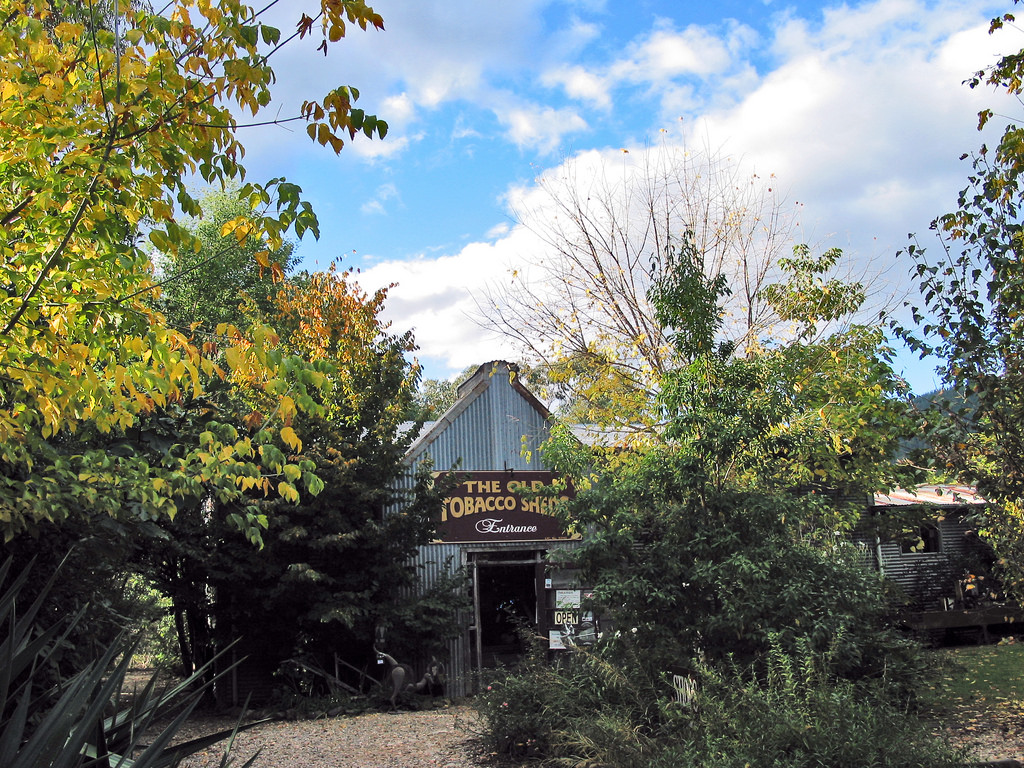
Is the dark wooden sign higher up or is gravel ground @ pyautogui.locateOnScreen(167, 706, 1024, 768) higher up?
the dark wooden sign

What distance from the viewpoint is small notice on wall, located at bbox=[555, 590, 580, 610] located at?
41.9 feet

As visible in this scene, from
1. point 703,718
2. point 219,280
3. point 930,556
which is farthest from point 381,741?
point 219,280

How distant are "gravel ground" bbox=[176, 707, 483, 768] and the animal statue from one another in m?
0.38

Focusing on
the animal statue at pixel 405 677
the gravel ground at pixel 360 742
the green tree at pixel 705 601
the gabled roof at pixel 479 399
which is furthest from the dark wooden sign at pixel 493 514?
the green tree at pixel 705 601

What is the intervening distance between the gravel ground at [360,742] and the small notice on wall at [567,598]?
206 cm

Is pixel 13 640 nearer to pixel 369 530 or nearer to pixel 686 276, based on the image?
pixel 686 276

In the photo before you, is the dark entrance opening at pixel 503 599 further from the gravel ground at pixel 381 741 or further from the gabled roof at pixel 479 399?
the gravel ground at pixel 381 741

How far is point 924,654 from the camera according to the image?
861 cm

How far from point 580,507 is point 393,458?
15.9 ft

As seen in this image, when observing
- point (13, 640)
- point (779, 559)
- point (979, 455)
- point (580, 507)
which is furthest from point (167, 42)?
point (979, 455)

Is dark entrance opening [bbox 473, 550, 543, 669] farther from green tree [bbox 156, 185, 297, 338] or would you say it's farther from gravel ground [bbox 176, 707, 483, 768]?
green tree [bbox 156, 185, 297, 338]

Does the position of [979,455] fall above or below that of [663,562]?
above

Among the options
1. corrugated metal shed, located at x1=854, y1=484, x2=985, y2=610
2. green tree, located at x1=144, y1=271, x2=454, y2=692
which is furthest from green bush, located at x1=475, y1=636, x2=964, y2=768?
corrugated metal shed, located at x1=854, y1=484, x2=985, y2=610

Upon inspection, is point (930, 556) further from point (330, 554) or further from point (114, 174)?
point (114, 174)
